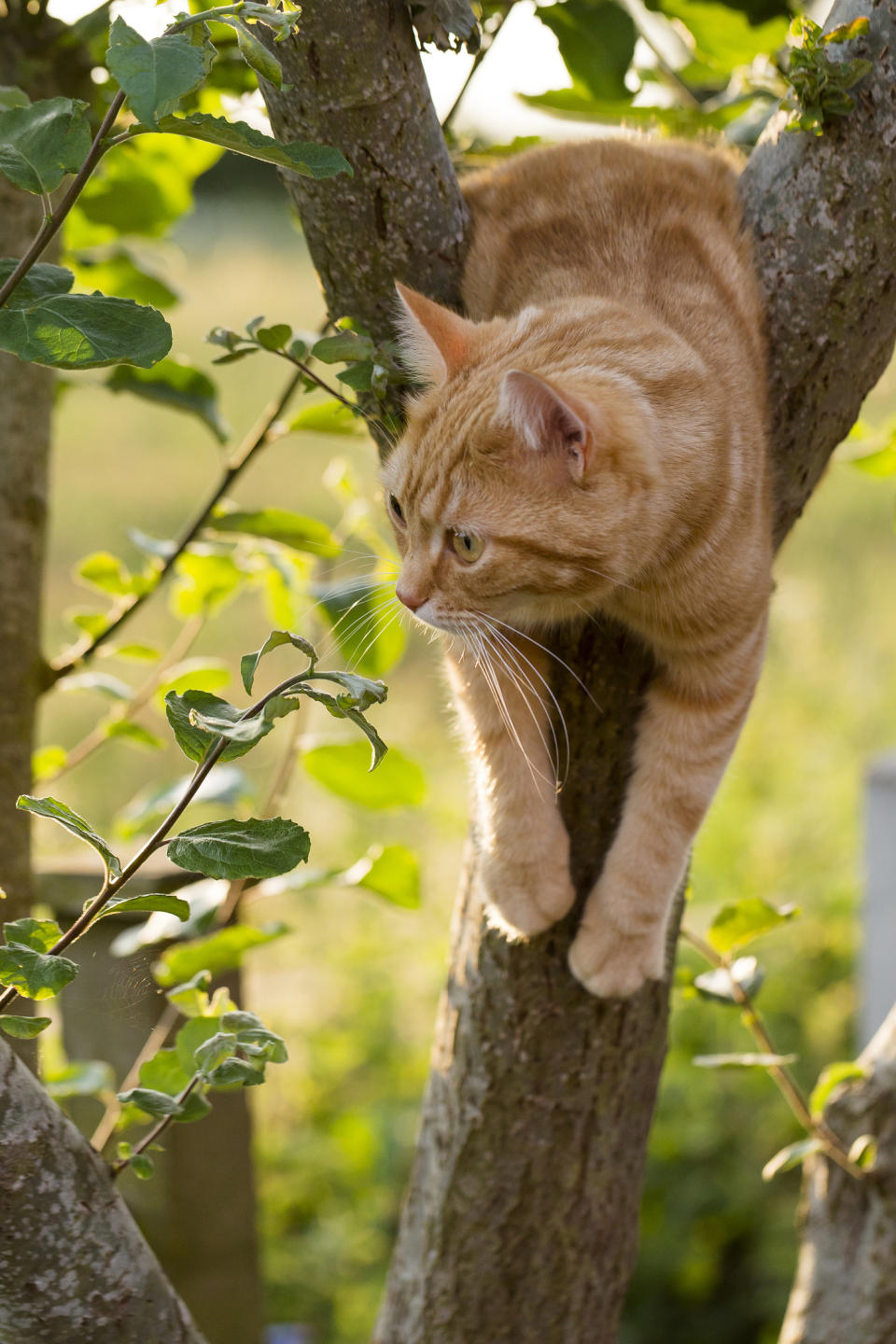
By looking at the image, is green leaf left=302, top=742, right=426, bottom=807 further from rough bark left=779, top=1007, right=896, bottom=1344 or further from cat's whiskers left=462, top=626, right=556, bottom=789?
rough bark left=779, top=1007, right=896, bottom=1344

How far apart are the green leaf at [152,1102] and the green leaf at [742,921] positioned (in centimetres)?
53

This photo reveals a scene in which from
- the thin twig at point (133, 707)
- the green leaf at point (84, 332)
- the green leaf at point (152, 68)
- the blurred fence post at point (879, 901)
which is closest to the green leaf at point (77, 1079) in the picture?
the thin twig at point (133, 707)

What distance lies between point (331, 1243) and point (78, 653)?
4.27 ft

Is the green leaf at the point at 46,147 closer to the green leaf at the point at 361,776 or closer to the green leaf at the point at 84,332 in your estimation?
the green leaf at the point at 84,332

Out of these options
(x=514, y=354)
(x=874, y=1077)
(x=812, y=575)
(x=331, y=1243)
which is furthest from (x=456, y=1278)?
(x=812, y=575)

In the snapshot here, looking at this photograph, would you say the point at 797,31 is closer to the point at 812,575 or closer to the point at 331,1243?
the point at 331,1243

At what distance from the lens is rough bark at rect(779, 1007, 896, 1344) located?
1.06 m

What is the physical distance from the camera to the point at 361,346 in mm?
750

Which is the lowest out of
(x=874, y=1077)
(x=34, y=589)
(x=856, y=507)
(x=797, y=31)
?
(x=874, y=1077)

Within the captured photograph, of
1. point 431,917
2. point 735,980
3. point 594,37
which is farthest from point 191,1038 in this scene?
point 431,917

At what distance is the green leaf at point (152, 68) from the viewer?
0.47m

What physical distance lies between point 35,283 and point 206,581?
2.20 feet

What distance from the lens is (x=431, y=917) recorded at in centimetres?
271

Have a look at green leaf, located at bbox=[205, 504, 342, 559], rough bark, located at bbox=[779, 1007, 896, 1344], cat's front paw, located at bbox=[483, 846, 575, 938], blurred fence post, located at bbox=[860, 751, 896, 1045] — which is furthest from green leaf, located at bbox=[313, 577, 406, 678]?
blurred fence post, located at bbox=[860, 751, 896, 1045]
